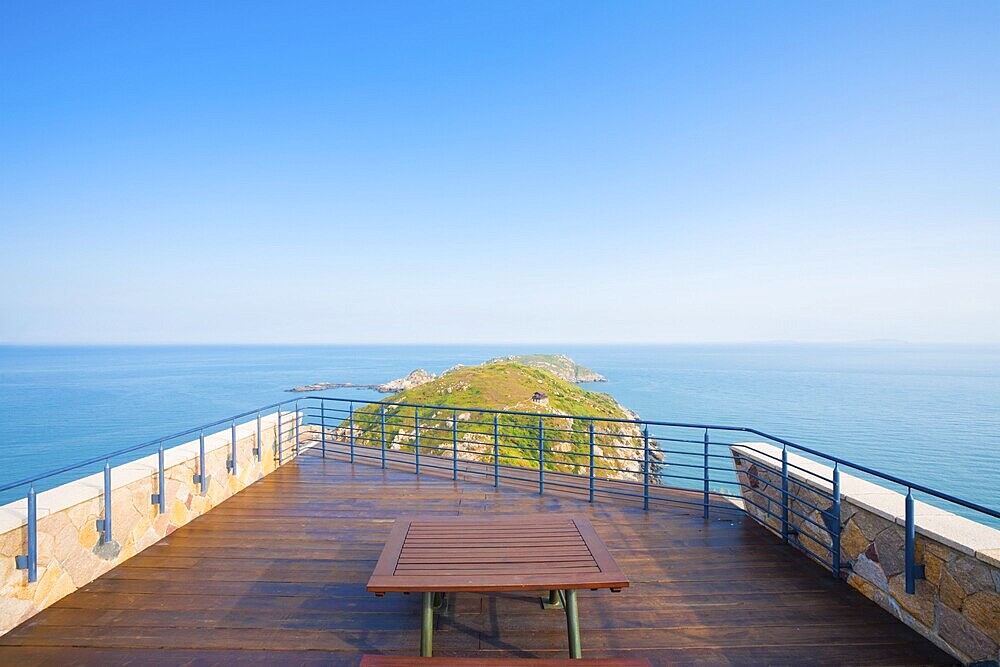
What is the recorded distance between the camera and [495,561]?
258 cm

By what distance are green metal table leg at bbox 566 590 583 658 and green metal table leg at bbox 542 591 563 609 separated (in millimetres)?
557

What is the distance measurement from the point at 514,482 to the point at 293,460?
3667 mm

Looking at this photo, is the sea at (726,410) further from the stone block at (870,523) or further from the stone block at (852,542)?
the stone block at (870,523)

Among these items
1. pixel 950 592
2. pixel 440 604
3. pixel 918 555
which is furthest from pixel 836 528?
pixel 440 604

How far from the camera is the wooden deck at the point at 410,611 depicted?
2.59 metres

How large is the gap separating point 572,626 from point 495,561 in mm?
520

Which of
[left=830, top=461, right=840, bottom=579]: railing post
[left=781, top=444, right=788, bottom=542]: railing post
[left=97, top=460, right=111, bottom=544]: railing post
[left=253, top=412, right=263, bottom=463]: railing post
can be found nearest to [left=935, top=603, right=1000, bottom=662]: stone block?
[left=830, top=461, right=840, bottom=579]: railing post

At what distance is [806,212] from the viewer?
20.0 metres

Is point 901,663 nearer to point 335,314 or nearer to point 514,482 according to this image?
point 514,482

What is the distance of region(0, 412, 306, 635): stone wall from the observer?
2914mm

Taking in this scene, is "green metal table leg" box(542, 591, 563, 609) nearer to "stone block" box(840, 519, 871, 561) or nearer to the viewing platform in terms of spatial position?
the viewing platform

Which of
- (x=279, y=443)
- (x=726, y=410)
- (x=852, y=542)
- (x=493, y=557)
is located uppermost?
(x=493, y=557)

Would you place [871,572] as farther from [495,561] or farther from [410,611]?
[410,611]

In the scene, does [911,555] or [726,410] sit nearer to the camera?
[911,555]
